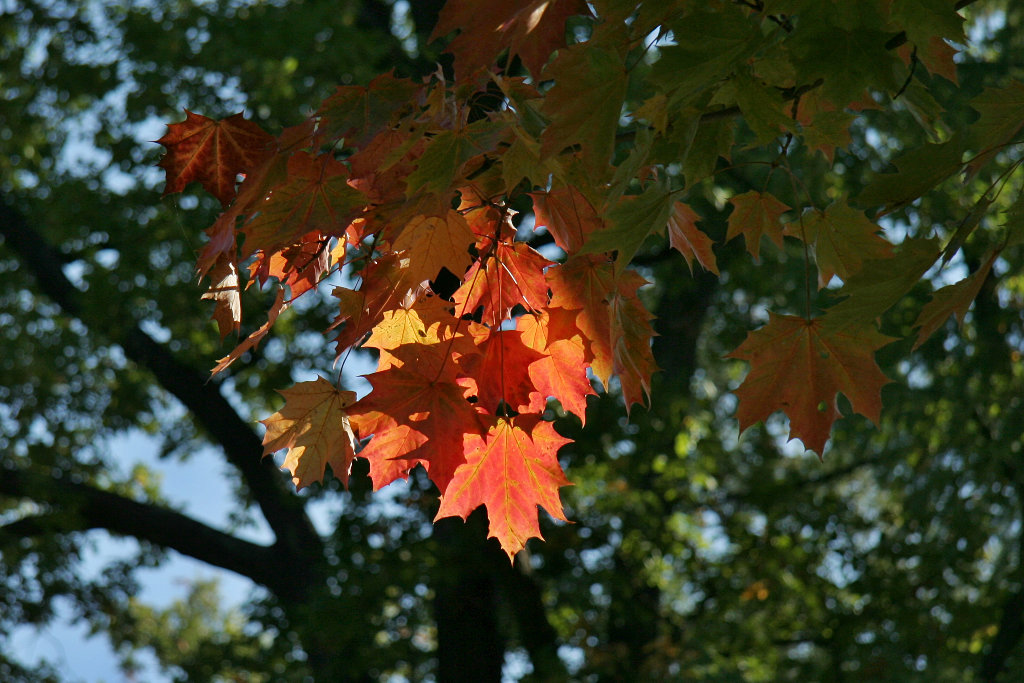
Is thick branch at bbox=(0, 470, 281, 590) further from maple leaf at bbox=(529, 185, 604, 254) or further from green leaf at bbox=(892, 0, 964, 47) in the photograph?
green leaf at bbox=(892, 0, 964, 47)

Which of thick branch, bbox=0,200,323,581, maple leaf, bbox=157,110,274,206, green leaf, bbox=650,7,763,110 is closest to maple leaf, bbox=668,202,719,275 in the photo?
green leaf, bbox=650,7,763,110

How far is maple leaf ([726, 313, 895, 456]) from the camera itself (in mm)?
1973

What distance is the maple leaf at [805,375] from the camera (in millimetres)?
1973

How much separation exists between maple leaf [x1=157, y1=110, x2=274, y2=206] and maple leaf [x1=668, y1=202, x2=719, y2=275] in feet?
2.94

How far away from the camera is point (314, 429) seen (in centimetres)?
200

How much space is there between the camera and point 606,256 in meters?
2.06

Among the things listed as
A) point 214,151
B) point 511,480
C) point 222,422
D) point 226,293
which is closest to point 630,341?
point 511,480

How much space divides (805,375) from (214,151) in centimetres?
135

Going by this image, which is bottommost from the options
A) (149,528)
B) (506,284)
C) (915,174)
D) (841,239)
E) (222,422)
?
(915,174)

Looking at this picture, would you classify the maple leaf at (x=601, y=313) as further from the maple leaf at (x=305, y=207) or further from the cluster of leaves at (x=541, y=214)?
the maple leaf at (x=305, y=207)

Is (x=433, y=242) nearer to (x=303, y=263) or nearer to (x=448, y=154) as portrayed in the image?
(x=448, y=154)

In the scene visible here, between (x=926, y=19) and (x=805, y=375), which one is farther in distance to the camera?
(x=805, y=375)

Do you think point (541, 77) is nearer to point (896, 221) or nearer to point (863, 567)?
point (896, 221)

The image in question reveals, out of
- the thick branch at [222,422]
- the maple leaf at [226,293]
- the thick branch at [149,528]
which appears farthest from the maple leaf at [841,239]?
the thick branch at [149,528]
